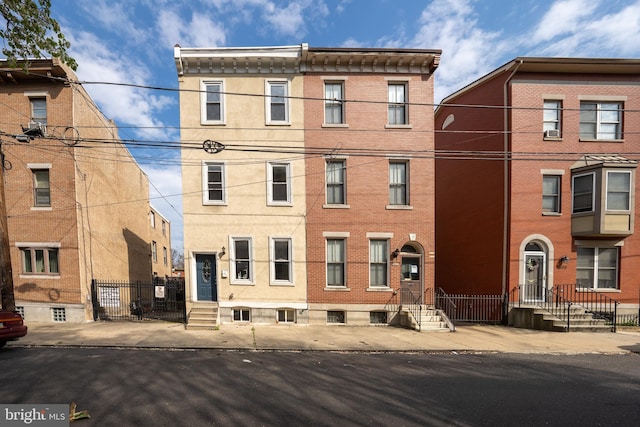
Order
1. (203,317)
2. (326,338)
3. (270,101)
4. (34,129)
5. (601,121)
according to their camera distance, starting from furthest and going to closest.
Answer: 1. (601,121)
2. (270,101)
3. (34,129)
4. (203,317)
5. (326,338)

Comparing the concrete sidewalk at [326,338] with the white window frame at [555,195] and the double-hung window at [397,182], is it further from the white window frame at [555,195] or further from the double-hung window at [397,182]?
the double-hung window at [397,182]

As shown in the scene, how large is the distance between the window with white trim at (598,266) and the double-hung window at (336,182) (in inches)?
425

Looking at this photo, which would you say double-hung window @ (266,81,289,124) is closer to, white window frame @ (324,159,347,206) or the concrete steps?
white window frame @ (324,159,347,206)

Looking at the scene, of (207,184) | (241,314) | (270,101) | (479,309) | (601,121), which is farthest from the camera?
(479,309)

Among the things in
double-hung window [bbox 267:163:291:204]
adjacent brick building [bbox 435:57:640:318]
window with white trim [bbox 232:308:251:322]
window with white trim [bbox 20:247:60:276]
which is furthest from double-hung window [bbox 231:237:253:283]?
adjacent brick building [bbox 435:57:640:318]

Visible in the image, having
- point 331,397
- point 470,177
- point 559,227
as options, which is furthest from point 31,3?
point 559,227

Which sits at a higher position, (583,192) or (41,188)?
(41,188)

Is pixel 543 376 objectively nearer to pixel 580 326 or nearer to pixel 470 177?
pixel 580 326

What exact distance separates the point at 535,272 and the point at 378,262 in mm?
7067

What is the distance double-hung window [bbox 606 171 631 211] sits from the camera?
10789mm

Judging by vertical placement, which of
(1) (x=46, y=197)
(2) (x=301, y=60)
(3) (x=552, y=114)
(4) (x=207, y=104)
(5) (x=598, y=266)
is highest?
(2) (x=301, y=60)

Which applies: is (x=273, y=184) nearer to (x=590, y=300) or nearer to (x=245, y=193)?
(x=245, y=193)

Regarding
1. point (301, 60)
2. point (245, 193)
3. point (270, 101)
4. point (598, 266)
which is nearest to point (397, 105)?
point (301, 60)

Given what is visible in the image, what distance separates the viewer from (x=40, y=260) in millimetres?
11508
